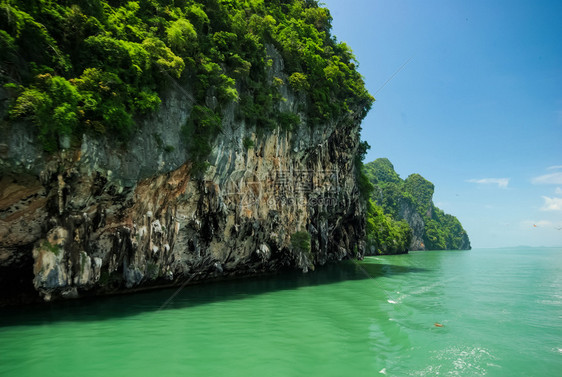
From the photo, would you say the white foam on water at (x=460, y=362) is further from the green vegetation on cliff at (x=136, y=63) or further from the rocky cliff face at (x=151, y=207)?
the green vegetation on cliff at (x=136, y=63)

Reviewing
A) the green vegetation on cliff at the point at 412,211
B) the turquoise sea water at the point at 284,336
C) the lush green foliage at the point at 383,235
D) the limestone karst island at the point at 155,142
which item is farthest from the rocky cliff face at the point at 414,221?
the turquoise sea water at the point at 284,336

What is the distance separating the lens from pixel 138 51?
418 inches

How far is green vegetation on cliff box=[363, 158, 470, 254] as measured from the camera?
69812mm

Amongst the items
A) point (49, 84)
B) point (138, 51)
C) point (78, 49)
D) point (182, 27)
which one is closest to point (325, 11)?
point (182, 27)

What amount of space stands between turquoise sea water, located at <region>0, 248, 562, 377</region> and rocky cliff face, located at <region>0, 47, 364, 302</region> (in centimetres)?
151

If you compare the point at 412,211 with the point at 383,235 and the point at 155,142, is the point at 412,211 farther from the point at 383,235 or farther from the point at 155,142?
the point at 155,142

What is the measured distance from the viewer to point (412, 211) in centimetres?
7600

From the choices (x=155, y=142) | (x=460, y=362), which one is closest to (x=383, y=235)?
(x=155, y=142)

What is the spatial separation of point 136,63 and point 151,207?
5.75 metres

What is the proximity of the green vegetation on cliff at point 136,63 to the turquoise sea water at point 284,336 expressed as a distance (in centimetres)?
579

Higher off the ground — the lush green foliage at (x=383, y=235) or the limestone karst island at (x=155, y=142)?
the limestone karst island at (x=155, y=142)

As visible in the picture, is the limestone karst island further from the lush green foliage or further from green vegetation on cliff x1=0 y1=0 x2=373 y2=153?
the lush green foliage

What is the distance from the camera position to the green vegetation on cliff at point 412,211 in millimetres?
69812

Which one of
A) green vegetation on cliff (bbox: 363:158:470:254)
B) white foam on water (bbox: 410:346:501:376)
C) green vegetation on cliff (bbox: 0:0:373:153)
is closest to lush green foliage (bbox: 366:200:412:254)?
green vegetation on cliff (bbox: 363:158:470:254)
